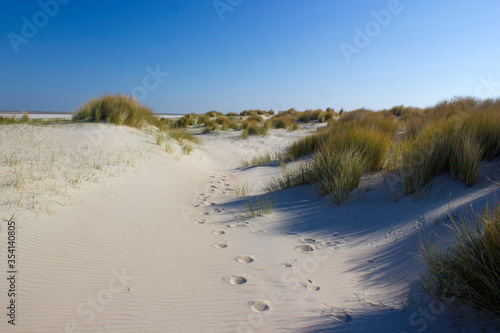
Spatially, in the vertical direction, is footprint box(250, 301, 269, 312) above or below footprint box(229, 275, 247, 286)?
above

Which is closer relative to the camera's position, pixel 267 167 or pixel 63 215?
pixel 63 215

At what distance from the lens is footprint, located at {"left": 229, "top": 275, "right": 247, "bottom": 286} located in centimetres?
223

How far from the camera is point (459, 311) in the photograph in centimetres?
151

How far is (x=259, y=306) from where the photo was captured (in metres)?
1.92

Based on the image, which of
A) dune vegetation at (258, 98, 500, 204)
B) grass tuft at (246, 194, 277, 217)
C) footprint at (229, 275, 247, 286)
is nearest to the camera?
footprint at (229, 275, 247, 286)

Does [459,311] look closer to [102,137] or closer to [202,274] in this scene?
[202,274]

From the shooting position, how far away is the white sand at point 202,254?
1.77m

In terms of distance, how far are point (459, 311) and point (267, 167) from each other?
658 cm

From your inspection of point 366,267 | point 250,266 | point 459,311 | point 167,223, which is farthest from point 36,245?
point 459,311

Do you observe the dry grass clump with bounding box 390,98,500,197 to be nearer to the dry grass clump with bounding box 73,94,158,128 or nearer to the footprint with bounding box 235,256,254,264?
the footprint with bounding box 235,256,254,264

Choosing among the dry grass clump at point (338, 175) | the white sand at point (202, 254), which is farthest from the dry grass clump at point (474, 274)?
the dry grass clump at point (338, 175)

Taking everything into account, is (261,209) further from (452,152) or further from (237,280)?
(452,152)

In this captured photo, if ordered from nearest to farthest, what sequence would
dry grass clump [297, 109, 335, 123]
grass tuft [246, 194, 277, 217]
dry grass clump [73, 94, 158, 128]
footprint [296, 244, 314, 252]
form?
footprint [296, 244, 314, 252] → grass tuft [246, 194, 277, 217] → dry grass clump [73, 94, 158, 128] → dry grass clump [297, 109, 335, 123]

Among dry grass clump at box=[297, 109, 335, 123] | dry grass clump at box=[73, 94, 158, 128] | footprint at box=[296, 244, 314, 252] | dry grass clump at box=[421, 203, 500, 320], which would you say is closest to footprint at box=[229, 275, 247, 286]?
footprint at box=[296, 244, 314, 252]
